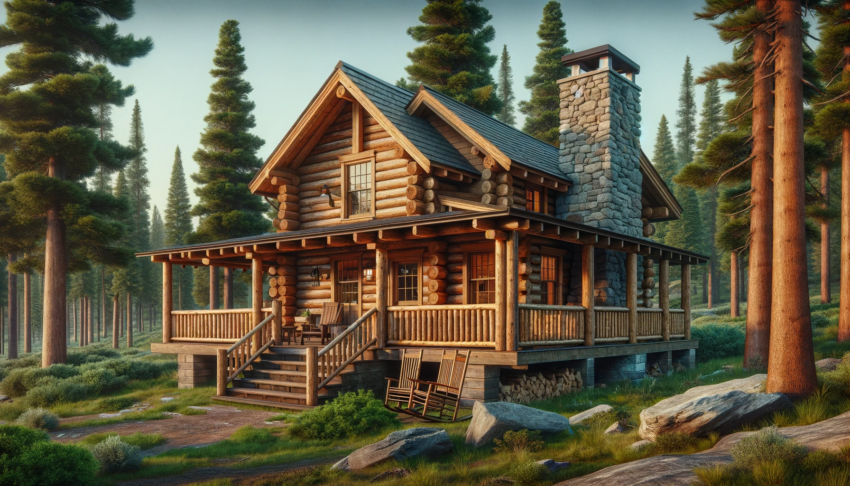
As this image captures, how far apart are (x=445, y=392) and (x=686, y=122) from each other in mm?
69612

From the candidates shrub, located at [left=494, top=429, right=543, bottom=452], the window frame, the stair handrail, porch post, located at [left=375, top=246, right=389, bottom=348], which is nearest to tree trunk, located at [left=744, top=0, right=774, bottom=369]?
porch post, located at [left=375, top=246, right=389, bottom=348]

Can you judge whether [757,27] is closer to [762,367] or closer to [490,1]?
[762,367]

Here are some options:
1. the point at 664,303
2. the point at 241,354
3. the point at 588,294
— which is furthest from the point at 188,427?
the point at 664,303

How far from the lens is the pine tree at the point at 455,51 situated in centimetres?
3203

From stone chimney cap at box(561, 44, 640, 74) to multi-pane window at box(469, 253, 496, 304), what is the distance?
712 cm

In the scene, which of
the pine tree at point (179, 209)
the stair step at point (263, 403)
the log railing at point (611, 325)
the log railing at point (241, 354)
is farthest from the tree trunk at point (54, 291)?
the pine tree at point (179, 209)

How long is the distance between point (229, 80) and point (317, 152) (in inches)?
633

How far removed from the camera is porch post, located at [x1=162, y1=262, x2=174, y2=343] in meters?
20.6

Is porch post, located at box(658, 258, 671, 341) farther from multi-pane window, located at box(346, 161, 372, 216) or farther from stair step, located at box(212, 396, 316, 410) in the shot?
stair step, located at box(212, 396, 316, 410)

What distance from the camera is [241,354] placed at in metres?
17.3

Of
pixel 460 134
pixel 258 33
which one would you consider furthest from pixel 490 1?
pixel 460 134

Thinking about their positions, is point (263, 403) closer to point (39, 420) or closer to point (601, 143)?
point (39, 420)

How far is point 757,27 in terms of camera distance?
11.5 m

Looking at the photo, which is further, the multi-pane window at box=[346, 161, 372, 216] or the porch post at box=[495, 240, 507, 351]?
the multi-pane window at box=[346, 161, 372, 216]
